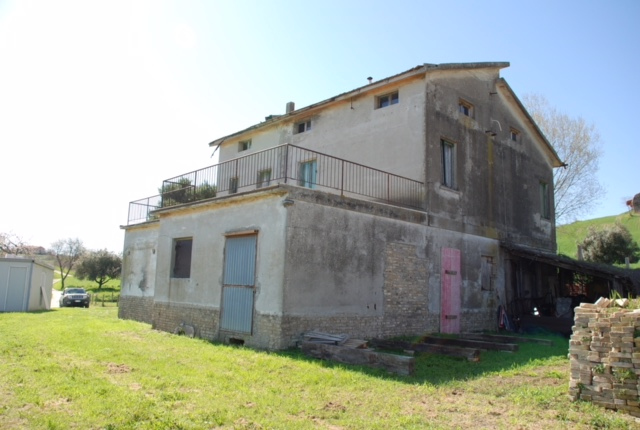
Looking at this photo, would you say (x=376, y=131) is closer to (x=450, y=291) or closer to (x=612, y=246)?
(x=450, y=291)

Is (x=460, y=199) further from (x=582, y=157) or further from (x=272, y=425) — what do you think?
(x=582, y=157)

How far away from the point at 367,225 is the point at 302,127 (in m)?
7.49

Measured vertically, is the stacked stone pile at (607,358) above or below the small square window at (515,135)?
below

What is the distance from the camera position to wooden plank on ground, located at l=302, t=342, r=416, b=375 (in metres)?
8.05

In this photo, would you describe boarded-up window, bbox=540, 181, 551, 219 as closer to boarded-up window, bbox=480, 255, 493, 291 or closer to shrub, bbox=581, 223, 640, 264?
boarded-up window, bbox=480, 255, 493, 291

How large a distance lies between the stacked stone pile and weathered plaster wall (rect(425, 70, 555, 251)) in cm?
799

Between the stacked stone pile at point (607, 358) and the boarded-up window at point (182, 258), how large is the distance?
10882 millimetres

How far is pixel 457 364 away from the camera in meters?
9.12

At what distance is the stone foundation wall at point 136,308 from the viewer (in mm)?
18281

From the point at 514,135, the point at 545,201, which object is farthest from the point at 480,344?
the point at 545,201

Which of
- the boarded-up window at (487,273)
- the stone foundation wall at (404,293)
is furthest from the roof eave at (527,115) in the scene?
the stone foundation wall at (404,293)

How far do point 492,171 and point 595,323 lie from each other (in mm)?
11741

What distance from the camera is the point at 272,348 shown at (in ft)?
34.6

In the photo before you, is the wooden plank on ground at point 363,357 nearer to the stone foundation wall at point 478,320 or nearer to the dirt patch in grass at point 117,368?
the dirt patch in grass at point 117,368
